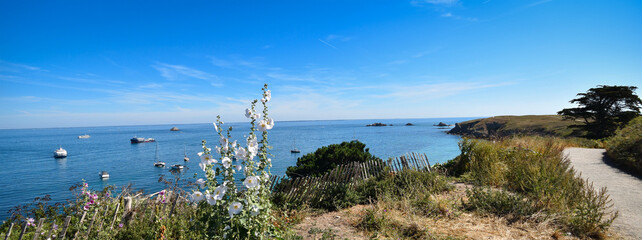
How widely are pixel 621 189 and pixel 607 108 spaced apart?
2712 centimetres

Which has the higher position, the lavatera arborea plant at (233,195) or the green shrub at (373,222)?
the lavatera arborea plant at (233,195)

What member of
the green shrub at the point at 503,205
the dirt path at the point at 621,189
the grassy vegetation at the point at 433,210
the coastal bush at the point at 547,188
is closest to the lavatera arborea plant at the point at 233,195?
the grassy vegetation at the point at 433,210

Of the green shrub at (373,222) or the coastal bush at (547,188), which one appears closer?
the coastal bush at (547,188)

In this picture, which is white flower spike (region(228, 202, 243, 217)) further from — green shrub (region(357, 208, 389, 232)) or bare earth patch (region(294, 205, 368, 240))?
green shrub (region(357, 208, 389, 232))

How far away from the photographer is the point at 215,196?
101 inches

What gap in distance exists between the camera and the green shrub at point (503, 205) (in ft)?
15.8

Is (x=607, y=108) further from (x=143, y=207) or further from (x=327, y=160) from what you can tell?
(x=143, y=207)

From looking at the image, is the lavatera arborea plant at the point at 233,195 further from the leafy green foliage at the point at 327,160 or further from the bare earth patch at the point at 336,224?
the leafy green foliage at the point at 327,160

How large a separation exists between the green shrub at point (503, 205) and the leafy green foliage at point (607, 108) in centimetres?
2823

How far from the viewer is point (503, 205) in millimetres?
5113

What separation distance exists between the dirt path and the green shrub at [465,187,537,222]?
3.96ft

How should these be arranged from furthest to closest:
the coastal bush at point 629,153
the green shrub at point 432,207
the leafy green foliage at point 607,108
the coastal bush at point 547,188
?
the leafy green foliage at point 607,108 < the coastal bush at point 629,153 < the green shrub at point 432,207 < the coastal bush at point 547,188

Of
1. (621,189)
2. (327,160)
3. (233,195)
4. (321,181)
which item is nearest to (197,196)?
(233,195)

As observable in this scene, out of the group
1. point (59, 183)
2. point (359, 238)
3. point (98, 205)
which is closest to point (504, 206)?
point (359, 238)
